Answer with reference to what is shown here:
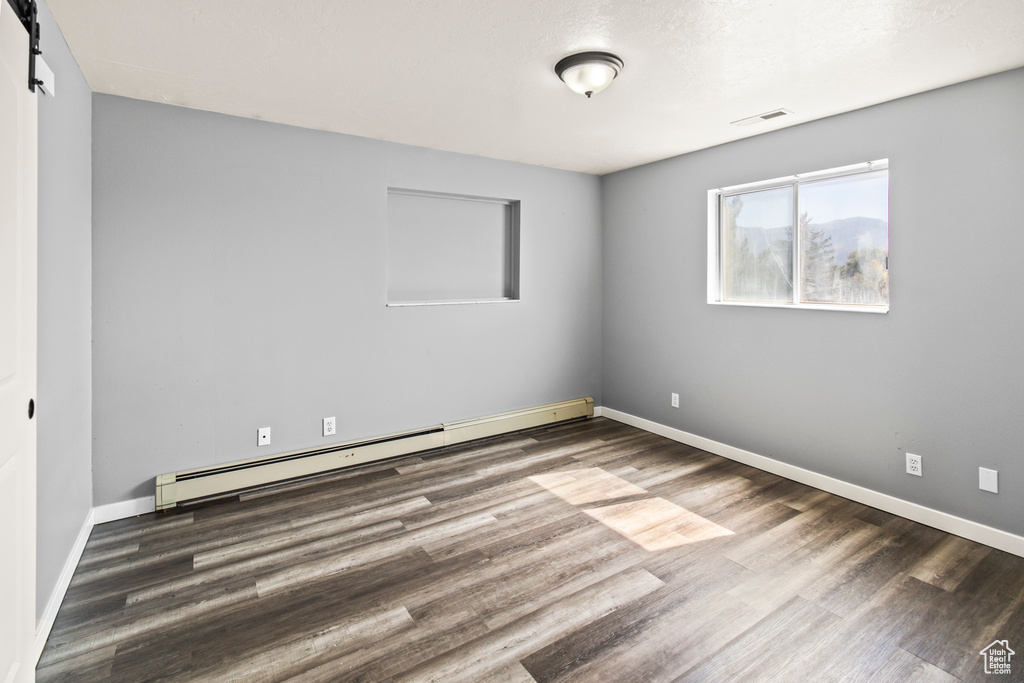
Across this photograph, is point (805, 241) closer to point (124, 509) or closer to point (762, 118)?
point (762, 118)

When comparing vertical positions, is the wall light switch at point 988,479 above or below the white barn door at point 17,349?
below

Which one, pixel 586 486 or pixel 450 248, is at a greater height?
pixel 450 248

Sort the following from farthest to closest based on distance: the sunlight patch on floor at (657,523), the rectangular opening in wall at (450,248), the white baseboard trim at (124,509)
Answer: the rectangular opening in wall at (450,248), the white baseboard trim at (124,509), the sunlight patch on floor at (657,523)

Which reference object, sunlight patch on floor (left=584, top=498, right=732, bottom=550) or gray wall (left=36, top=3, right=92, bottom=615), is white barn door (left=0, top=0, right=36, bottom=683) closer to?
gray wall (left=36, top=3, right=92, bottom=615)

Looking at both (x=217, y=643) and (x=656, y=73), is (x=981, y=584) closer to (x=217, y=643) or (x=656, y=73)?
(x=656, y=73)

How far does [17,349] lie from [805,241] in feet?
13.5

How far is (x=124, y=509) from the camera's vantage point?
3.02m

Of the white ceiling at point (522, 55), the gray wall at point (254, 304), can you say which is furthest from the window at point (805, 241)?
the gray wall at point (254, 304)

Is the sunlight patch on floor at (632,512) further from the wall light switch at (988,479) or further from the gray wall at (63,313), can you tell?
the gray wall at (63,313)

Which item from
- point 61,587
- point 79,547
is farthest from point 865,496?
point 79,547

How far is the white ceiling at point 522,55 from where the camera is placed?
206 centimetres

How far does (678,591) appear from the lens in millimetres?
2311

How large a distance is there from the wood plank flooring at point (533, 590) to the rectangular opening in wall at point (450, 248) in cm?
160

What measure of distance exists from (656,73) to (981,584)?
2853mm
